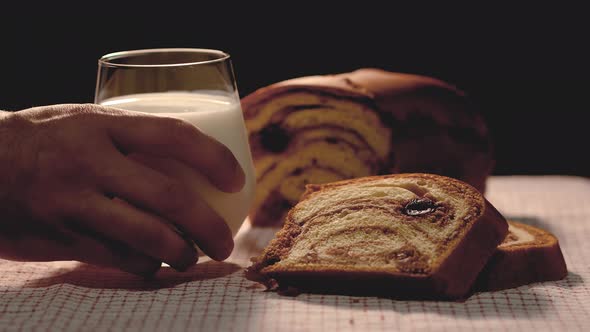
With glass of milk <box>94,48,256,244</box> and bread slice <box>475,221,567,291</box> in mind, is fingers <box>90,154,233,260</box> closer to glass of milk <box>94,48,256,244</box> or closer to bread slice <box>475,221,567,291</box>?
glass of milk <box>94,48,256,244</box>

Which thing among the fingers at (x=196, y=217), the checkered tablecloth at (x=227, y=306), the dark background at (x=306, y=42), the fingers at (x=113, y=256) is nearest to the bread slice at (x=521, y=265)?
the checkered tablecloth at (x=227, y=306)

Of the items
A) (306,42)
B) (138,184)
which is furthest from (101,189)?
(306,42)

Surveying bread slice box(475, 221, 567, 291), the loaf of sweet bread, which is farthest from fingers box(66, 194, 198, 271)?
the loaf of sweet bread

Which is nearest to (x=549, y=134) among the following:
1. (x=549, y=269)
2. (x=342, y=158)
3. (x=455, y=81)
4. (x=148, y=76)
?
(x=455, y=81)

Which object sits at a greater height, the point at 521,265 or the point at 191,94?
the point at 191,94

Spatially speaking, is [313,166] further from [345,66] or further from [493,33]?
[493,33]

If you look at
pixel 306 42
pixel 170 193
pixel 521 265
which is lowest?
pixel 306 42

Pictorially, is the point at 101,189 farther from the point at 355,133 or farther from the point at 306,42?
the point at 306,42

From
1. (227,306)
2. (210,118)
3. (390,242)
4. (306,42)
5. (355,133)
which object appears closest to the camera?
(227,306)
